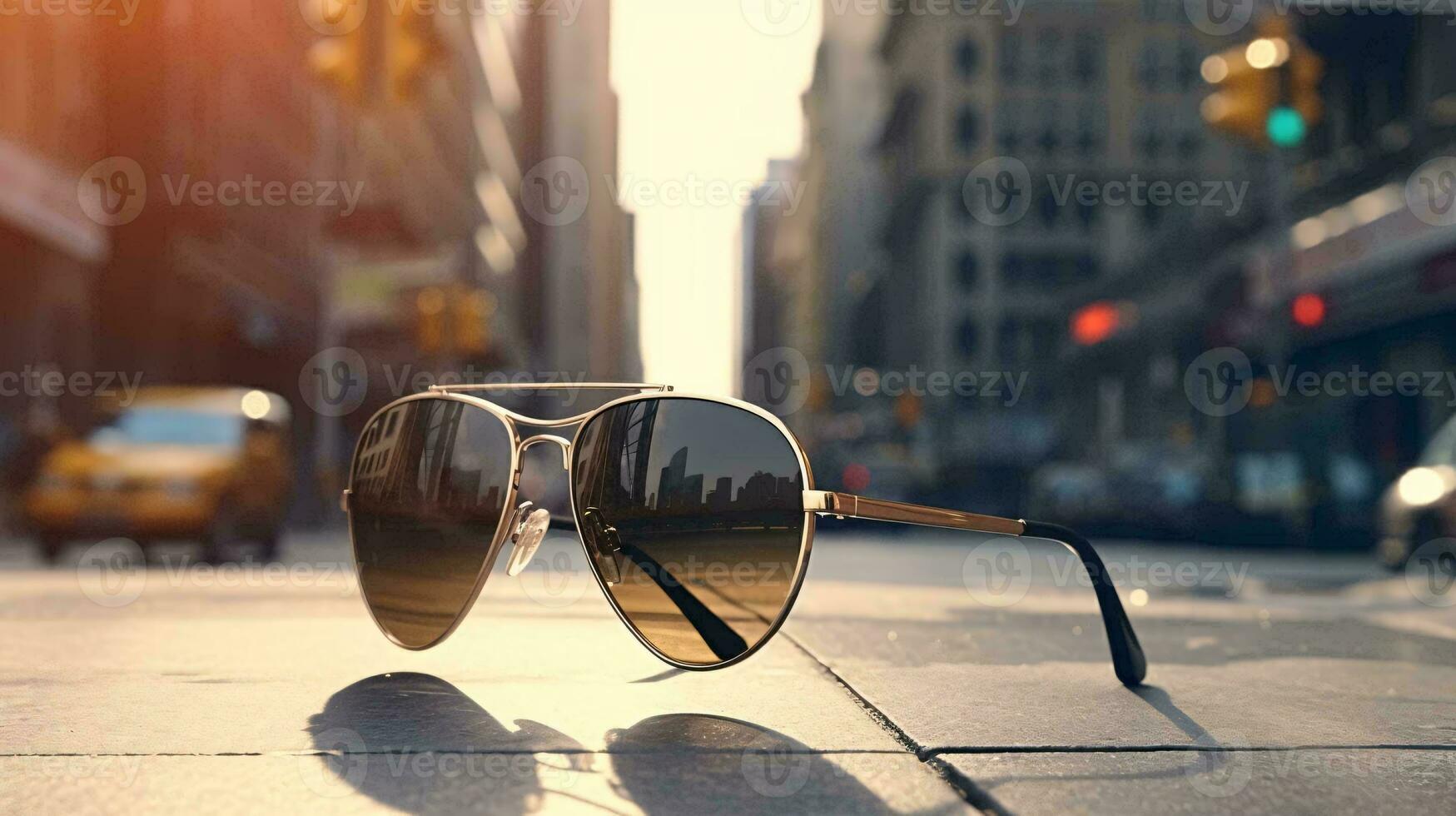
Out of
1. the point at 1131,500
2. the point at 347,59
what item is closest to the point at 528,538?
the point at 347,59

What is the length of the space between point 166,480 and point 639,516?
9.02 metres

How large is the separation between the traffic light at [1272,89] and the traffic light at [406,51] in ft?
21.2

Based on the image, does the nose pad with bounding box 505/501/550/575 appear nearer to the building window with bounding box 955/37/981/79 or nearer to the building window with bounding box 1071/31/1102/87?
the building window with bounding box 1071/31/1102/87

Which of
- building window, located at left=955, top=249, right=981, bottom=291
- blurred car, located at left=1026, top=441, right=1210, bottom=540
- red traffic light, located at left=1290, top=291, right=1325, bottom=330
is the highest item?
building window, located at left=955, top=249, right=981, bottom=291

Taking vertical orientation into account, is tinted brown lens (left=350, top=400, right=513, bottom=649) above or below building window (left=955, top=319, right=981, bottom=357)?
above

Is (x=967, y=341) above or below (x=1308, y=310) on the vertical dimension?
below

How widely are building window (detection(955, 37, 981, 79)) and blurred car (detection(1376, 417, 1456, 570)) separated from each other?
57074 millimetres

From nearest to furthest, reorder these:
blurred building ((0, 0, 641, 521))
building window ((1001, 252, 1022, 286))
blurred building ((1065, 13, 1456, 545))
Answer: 1. blurred building ((1065, 13, 1456, 545))
2. blurred building ((0, 0, 641, 521))
3. building window ((1001, 252, 1022, 286))

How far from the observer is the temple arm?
3000mm

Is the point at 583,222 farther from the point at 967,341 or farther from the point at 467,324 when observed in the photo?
the point at 467,324

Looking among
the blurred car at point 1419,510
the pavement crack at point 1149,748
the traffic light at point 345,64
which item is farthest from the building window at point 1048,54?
the pavement crack at point 1149,748

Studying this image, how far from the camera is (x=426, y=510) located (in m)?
3.57

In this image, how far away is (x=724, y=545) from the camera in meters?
3.12

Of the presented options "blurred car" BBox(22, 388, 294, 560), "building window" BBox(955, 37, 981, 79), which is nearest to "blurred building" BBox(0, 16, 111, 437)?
"blurred car" BBox(22, 388, 294, 560)
